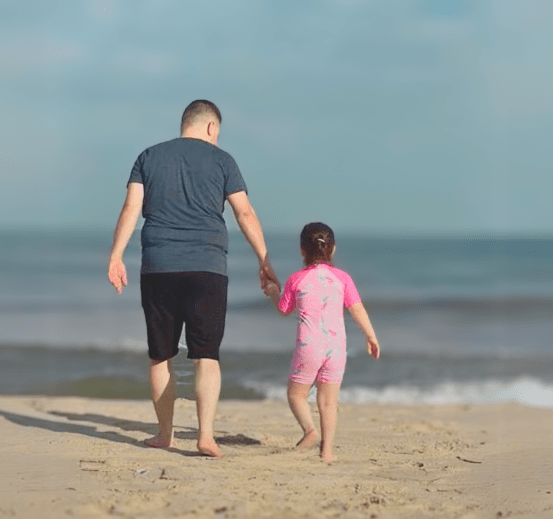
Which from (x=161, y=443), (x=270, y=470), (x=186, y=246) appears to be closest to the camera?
(x=270, y=470)

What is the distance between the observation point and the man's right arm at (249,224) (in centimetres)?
443

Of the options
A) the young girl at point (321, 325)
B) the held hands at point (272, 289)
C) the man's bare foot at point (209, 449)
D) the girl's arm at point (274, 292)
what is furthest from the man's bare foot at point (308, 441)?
the held hands at point (272, 289)

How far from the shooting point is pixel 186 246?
4.28 metres

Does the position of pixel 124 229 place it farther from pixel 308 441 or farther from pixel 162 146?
pixel 308 441

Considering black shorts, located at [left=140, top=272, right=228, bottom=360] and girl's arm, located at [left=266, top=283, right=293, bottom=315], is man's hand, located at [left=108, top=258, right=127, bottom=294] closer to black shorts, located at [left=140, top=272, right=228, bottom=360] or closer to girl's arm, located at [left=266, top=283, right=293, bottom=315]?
black shorts, located at [left=140, top=272, right=228, bottom=360]

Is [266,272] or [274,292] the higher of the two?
[266,272]

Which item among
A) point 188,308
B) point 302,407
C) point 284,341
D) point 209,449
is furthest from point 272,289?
point 284,341

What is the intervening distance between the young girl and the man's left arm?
88 centimetres

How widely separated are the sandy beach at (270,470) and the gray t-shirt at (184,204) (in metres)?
1.04

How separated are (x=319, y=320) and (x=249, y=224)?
0.64 m

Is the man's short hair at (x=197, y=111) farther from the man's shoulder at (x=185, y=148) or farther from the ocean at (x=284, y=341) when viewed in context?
the ocean at (x=284, y=341)

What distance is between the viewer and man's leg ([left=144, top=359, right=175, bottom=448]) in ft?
14.7

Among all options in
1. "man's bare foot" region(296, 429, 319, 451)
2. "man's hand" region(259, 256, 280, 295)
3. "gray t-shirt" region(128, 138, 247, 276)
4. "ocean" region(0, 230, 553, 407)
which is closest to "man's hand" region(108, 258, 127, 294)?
"gray t-shirt" region(128, 138, 247, 276)

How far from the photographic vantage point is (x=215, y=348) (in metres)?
4.36
